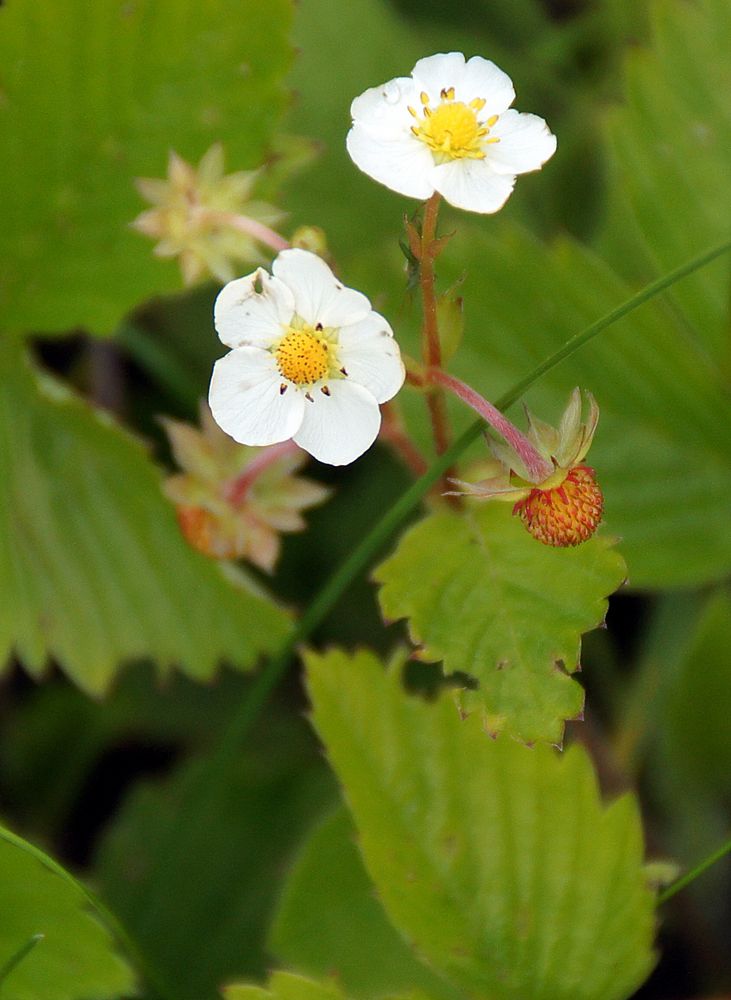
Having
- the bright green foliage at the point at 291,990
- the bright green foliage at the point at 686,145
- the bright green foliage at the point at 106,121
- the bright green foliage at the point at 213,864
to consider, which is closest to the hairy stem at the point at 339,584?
the bright green foliage at the point at 213,864

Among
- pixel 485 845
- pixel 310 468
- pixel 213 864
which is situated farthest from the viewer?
pixel 310 468

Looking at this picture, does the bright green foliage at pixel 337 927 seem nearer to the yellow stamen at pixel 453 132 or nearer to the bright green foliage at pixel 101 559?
the bright green foliage at pixel 101 559

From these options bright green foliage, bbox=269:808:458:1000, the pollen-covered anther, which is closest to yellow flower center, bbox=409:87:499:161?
the pollen-covered anther

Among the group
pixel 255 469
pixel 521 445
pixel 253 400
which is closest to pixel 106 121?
pixel 255 469

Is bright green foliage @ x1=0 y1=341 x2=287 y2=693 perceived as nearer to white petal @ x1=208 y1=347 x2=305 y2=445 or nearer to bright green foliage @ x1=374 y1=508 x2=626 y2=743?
bright green foliage @ x1=374 y1=508 x2=626 y2=743

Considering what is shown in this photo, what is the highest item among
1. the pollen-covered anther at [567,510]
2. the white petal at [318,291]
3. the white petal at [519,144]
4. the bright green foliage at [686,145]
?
the bright green foliage at [686,145]

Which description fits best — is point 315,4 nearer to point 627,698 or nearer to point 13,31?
point 13,31

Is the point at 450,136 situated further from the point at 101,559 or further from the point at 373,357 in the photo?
the point at 101,559
